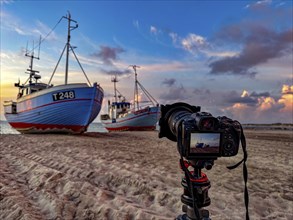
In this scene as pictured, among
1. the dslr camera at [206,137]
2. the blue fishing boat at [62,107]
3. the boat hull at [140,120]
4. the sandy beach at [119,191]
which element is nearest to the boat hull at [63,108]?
the blue fishing boat at [62,107]

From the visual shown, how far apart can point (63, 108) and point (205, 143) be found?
1666 cm

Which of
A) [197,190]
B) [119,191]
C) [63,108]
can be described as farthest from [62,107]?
[197,190]

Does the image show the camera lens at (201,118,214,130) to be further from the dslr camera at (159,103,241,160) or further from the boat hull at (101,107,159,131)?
the boat hull at (101,107,159,131)

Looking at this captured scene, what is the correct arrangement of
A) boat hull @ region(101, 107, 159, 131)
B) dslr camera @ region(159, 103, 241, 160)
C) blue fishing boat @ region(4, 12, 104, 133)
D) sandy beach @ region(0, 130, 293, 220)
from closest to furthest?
dslr camera @ region(159, 103, 241, 160), sandy beach @ region(0, 130, 293, 220), blue fishing boat @ region(4, 12, 104, 133), boat hull @ region(101, 107, 159, 131)

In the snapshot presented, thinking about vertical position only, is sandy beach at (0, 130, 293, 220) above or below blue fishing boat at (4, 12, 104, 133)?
below

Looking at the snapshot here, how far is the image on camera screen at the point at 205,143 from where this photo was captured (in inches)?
58.7

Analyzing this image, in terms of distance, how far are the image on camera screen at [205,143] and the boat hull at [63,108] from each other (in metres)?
16.3

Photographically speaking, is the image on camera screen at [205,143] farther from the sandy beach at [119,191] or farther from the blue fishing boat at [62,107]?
the blue fishing boat at [62,107]

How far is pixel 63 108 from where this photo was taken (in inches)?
664

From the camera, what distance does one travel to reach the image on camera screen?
1492mm

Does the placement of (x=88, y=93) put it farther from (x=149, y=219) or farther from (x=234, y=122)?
(x=234, y=122)

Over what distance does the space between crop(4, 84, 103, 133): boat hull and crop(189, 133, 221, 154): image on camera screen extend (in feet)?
53.3

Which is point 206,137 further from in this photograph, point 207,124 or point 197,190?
point 197,190

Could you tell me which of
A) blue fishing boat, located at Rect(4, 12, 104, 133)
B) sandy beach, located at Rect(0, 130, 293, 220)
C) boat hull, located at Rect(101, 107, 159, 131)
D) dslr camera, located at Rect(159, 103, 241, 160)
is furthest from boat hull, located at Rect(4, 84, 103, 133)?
dslr camera, located at Rect(159, 103, 241, 160)
